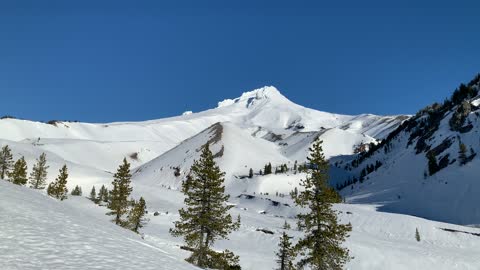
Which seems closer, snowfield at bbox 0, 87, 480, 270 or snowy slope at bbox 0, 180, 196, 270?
snowy slope at bbox 0, 180, 196, 270

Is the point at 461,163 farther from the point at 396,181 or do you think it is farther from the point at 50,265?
the point at 50,265

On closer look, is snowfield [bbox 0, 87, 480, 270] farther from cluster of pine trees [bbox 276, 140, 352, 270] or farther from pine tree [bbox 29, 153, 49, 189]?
cluster of pine trees [bbox 276, 140, 352, 270]

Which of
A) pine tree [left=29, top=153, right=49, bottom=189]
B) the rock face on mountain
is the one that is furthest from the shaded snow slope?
pine tree [left=29, top=153, right=49, bottom=189]

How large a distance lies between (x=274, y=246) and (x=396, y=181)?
106m

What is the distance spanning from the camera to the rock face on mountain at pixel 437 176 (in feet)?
376

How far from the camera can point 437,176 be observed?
449ft

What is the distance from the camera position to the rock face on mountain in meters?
115

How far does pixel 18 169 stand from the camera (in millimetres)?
82562

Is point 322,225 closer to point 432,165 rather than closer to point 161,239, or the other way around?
point 161,239

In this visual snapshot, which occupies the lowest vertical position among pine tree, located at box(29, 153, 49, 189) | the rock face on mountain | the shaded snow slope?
the shaded snow slope

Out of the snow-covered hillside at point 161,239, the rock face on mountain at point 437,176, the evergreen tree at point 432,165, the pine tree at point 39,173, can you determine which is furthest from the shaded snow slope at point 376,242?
the evergreen tree at point 432,165

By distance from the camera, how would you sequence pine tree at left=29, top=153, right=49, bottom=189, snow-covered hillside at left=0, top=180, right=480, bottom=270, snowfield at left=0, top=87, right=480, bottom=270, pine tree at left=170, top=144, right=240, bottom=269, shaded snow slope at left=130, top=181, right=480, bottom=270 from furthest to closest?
pine tree at left=29, top=153, right=49, bottom=189, shaded snow slope at left=130, top=181, right=480, bottom=270, pine tree at left=170, top=144, right=240, bottom=269, snowfield at left=0, top=87, right=480, bottom=270, snow-covered hillside at left=0, top=180, right=480, bottom=270

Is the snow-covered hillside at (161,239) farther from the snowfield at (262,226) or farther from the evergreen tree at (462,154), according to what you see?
the evergreen tree at (462,154)

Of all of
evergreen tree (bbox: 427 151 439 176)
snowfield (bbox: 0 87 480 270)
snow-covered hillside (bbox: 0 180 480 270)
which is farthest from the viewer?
evergreen tree (bbox: 427 151 439 176)
